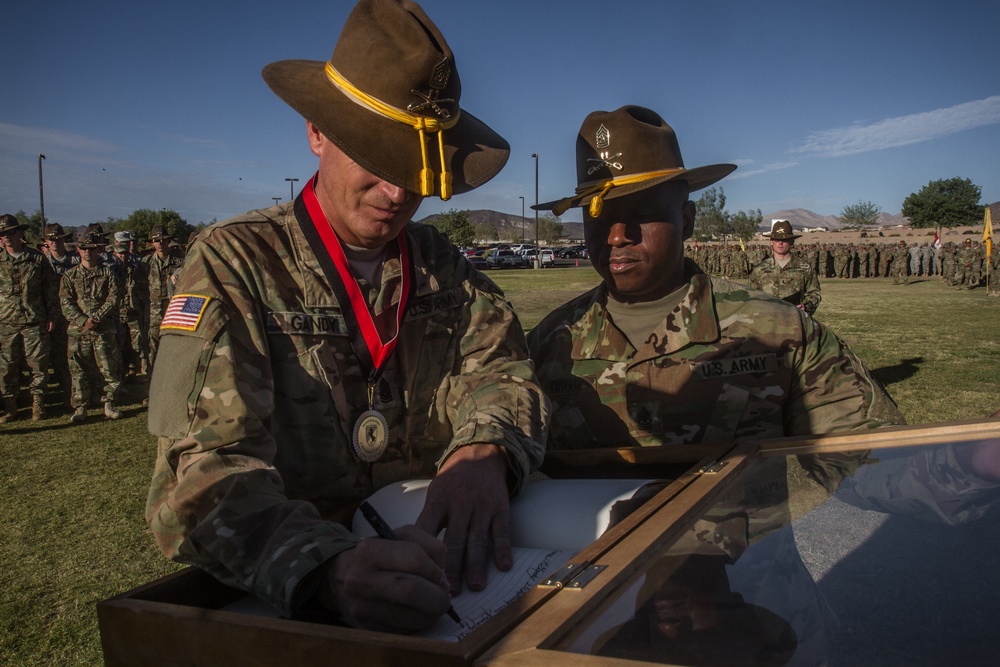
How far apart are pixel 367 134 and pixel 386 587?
988 millimetres

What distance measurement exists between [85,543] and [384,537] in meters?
4.94

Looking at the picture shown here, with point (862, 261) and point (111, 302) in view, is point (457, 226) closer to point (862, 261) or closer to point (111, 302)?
point (862, 261)

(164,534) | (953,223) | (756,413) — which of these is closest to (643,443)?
(756,413)

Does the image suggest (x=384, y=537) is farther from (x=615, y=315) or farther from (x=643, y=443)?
(x=615, y=315)

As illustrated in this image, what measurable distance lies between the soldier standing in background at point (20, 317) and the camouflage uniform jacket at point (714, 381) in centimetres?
895

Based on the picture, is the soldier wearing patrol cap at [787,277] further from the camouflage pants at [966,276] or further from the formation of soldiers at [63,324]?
the camouflage pants at [966,276]

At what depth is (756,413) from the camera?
2768 mm

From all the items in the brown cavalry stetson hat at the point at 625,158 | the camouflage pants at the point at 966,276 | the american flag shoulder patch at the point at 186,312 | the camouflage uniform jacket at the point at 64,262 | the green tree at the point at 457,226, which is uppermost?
the green tree at the point at 457,226

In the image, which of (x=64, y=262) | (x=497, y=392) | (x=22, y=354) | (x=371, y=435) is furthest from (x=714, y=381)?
(x=64, y=262)

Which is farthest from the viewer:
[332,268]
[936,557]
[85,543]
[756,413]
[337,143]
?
[85,543]

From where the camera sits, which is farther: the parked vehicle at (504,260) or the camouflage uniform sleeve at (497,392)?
the parked vehicle at (504,260)

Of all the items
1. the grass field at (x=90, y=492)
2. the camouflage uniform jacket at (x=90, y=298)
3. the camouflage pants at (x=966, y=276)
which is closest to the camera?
the grass field at (x=90, y=492)

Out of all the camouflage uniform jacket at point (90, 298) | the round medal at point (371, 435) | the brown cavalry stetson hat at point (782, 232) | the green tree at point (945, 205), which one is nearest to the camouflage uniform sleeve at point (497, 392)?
the round medal at point (371, 435)

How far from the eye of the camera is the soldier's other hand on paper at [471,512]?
1.31 metres
